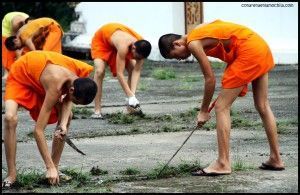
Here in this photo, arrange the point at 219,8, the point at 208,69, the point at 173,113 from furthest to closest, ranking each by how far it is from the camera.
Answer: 1. the point at 219,8
2. the point at 173,113
3. the point at 208,69

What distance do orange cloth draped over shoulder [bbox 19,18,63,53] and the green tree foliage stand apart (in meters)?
13.0

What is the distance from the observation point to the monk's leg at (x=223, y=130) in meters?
6.84

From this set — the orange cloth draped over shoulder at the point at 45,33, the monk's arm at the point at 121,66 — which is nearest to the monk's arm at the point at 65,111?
the monk's arm at the point at 121,66

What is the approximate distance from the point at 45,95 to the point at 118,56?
4.02 meters

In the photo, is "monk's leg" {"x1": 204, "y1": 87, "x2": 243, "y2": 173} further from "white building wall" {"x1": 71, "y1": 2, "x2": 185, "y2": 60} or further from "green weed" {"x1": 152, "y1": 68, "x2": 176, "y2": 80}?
"white building wall" {"x1": 71, "y1": 2, "x2": 185, "y2": 60}

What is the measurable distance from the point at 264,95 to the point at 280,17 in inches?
397

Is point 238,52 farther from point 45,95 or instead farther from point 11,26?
point 11,26

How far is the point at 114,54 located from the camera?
11289 mm

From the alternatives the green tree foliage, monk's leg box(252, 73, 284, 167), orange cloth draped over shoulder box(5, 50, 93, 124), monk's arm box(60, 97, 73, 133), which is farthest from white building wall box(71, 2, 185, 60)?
monk's arm box(60, 97, 73, 133)

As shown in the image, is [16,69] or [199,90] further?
[199,90]

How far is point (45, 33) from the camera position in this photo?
11.4 m

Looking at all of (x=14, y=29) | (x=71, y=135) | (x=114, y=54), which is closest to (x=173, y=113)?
(x=114, y=54)

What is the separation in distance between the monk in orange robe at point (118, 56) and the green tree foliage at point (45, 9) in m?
13.3

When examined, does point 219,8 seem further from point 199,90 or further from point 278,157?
point 278,157
